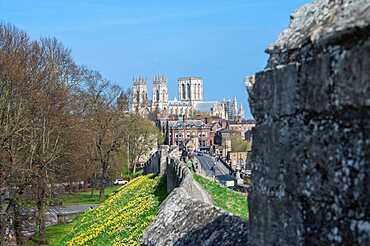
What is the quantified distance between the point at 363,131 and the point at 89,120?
48.0m

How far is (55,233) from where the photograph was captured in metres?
34.2

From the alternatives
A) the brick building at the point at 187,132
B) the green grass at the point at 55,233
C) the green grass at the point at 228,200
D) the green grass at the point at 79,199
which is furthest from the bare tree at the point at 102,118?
the brick building at the point at 187,132

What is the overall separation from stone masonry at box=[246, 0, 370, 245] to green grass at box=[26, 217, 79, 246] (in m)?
27.2

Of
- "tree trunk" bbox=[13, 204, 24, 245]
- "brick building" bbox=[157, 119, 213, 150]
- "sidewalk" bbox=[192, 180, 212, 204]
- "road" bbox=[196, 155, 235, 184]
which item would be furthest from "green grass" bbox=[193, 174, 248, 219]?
"brick building" bbox=[157, 119, 213, 150]

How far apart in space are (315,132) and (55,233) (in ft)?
109

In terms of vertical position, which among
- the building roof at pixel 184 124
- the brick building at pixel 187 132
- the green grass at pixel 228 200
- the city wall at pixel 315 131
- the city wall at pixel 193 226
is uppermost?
the building roof at pixel 184 124

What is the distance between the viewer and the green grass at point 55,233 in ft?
102

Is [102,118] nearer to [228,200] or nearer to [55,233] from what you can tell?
[55,233]

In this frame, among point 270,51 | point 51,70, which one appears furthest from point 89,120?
point 270,51

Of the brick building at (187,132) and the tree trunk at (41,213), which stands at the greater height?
the brick building at (187,132)

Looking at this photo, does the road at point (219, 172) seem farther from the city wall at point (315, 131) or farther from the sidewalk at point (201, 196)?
the city wall at point (315, 131)

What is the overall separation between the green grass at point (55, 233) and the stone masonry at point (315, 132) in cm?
2725

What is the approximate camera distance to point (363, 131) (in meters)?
2.39

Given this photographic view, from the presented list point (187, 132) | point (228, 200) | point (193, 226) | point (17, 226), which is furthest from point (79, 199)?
point (187, 132)
